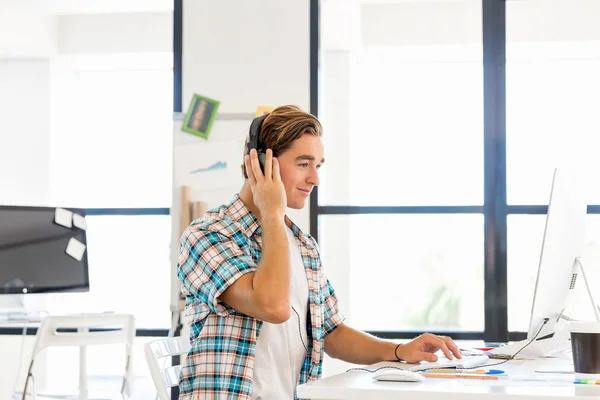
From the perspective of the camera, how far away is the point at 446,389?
1359 millimetres

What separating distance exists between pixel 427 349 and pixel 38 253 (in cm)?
254

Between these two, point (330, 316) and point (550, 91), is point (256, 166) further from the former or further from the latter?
point (550, 91)

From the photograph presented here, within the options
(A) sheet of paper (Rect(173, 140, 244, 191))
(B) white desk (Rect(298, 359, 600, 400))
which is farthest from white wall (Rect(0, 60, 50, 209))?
(B) white desk (Rect(298, 359, 600, 400))

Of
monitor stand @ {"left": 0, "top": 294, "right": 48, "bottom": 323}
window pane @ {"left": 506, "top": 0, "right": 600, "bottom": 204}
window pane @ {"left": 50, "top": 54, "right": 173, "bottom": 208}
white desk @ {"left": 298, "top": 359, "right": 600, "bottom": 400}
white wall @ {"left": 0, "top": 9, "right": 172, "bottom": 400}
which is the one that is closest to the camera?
white desk @ {"left": 298, "top": 359, "right": 600, "bottom": 400}

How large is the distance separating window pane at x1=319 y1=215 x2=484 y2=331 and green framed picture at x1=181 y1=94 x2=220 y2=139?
4.46ft

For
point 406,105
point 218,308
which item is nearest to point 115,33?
point 406,105

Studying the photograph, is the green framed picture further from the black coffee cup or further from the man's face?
the black coffee cup

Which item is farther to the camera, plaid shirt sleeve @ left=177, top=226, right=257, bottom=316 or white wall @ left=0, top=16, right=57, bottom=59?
white wall @ left=0, top=16, right=57, bottom=59

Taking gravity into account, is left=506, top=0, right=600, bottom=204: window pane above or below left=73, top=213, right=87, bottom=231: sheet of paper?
above

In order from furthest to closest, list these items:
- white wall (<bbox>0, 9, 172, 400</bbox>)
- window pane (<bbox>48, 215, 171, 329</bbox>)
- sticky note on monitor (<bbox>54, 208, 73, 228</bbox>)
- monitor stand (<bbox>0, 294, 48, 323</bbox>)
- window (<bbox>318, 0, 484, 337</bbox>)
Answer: window pane (<bbox>48, 215, 171, 329</bbox>) → white wall (<bbox>0, 9, 172, 400</bbox>) → window (<bbox>318, 0, 484, 337</bbox>) → sticky note on monitor (<bbox>54, 208, 73, 228</bbox>) → monitor stand (<bbox>0, 294, 48, 323</bbox>)

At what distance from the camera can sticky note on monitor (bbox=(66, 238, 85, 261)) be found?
13.1 ft

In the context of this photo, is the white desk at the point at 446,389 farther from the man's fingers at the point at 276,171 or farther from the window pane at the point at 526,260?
the window pane at the point at 526,260

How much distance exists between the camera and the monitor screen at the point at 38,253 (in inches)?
150

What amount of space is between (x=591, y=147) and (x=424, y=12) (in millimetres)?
1477
